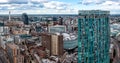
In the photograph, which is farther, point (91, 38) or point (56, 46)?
point (56, 46)

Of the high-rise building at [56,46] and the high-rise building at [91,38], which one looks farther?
the high-rise building at [56,46]

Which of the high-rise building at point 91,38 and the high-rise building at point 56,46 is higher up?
the high-rise building at point 91,38

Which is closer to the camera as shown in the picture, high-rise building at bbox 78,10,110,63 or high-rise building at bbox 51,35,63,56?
high-rise building at bbox 78,10,110,63

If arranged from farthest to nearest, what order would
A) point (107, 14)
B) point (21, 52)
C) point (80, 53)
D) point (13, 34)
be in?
1. point (13, 34)
2. point (21, 52)
3. point (107, 14)
4. point (80, 53)

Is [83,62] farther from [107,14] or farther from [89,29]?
[107,14]

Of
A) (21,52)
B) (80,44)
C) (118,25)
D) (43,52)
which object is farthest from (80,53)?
(118,25)

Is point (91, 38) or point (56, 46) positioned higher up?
point (91, 38)

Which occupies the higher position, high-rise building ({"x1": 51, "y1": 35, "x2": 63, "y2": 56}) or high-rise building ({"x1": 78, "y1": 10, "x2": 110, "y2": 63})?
high-rise building ({"x1": 78, "y1": 10, "x2": 110, "y2": 63})

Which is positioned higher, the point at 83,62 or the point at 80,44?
the point at 80,44
